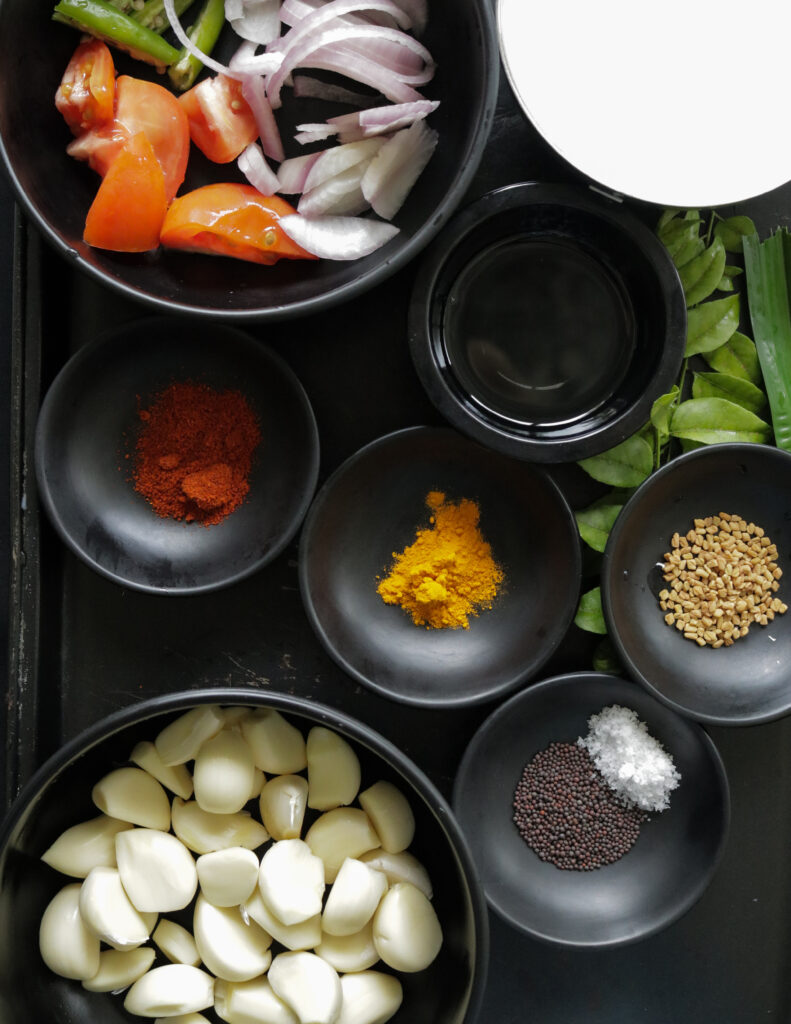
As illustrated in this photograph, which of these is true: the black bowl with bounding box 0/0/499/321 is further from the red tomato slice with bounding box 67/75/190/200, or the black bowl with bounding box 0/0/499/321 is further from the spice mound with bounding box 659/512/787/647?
the spice mound with bounding box 659/512/787/647

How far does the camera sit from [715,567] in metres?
1.39

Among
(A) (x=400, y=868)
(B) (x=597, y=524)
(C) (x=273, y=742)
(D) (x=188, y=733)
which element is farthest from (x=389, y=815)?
(B) (x=597, y=524)

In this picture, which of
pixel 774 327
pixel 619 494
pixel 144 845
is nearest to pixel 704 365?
pixel 774 327

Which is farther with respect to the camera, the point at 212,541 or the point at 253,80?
the point at 212,541

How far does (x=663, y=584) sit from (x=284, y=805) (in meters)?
0.70

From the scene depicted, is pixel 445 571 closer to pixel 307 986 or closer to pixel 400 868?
pixel 400 868

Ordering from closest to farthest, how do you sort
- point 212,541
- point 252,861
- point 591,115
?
1. point 591,115
2. point 252,861
3. point 212,541

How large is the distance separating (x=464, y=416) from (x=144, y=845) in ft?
2.58

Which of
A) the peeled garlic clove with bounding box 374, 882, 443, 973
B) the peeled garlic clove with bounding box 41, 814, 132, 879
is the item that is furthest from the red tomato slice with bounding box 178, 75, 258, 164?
the peeled garlic clove with bounding box 374, 882, 443, 973

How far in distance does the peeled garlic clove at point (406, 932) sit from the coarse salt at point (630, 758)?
1.19 feet

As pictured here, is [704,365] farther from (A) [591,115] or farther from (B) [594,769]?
(B) [594,769]

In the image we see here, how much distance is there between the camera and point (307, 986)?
4.00 ft

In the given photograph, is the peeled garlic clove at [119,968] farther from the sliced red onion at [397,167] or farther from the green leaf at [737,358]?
the green leaf at [737,358]

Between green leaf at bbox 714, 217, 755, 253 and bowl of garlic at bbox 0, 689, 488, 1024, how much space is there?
94cm
